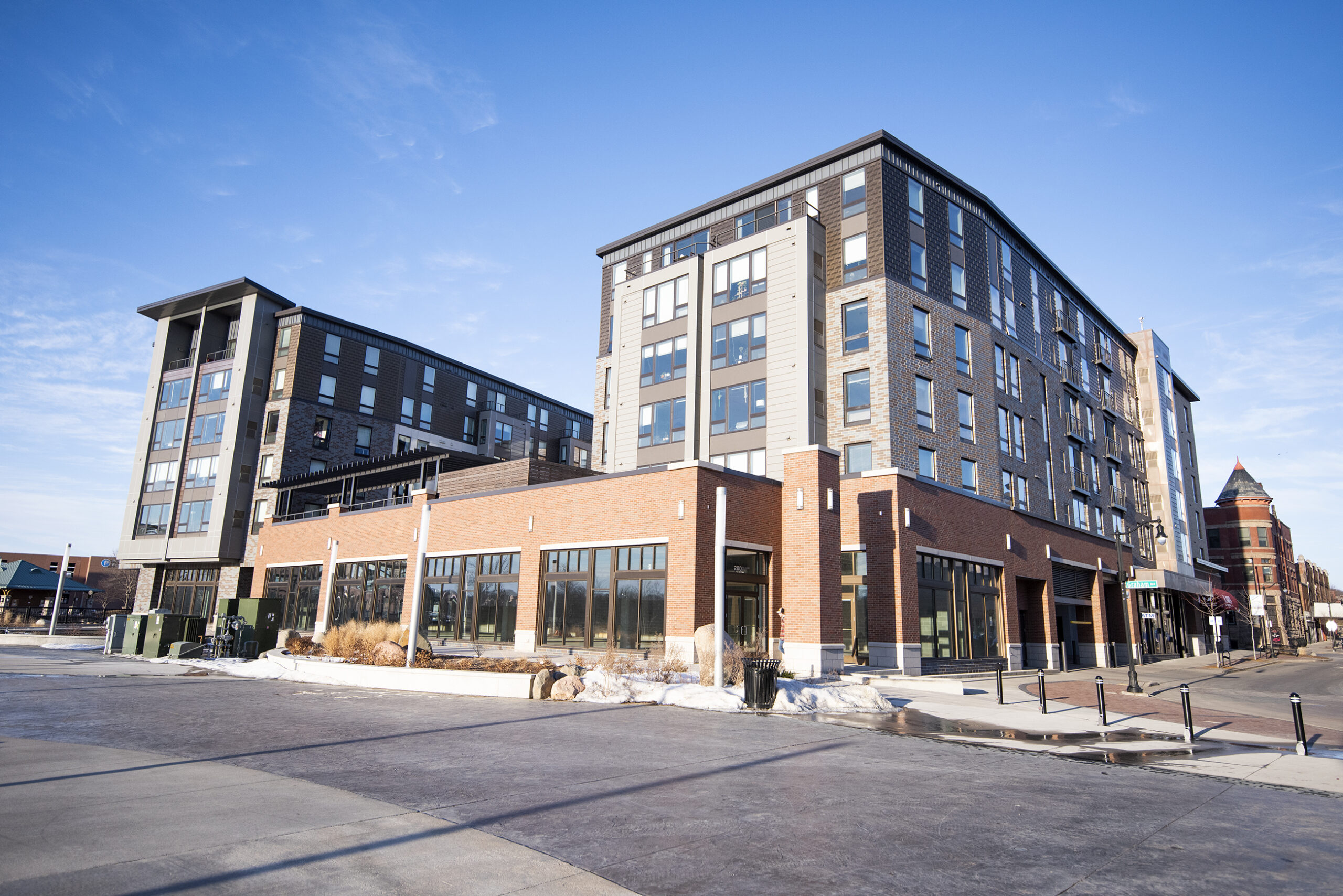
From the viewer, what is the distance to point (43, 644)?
111ft

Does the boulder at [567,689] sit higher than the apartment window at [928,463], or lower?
lower

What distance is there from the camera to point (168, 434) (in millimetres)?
55406

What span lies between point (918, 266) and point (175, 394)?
52.1m

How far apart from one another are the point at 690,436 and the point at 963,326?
13.8 m

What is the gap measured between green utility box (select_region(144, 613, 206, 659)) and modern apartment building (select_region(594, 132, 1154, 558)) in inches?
728

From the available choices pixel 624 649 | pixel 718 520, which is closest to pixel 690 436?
pixel 624 649

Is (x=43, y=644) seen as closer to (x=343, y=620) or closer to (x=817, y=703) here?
(x=343, y=620)

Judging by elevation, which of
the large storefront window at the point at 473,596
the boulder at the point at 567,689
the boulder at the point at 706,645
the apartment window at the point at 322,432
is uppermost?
the apartment window at the point at 322,432

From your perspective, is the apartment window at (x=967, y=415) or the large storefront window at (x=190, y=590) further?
the large storefront window at (x=190, y=590)

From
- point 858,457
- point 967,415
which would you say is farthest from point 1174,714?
point 967,415

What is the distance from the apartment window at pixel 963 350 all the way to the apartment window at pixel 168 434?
51610 mm

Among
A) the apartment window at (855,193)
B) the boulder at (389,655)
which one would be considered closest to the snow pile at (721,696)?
the boulder at (389,655)

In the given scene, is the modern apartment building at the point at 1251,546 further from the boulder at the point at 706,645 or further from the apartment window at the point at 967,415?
the boulder at the point at 706,645

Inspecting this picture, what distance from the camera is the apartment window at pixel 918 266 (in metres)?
34.3
